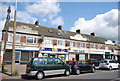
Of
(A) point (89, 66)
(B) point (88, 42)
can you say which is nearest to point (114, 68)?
(A) point (89, 66)

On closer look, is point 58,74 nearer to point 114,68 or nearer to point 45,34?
point 114,68

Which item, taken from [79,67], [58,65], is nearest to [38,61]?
[58,65]

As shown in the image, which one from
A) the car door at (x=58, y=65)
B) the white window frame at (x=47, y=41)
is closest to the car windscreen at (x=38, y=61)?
the car door at (x=58, y=65)

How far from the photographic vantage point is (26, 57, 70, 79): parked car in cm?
1234

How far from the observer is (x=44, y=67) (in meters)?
12.8

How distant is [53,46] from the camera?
30.5 meters

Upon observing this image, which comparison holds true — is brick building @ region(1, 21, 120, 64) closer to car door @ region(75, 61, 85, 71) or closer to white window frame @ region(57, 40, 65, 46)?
white window frame @ region(57, 40, 65, 46)

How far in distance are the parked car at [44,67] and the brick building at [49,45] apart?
14.0 metres

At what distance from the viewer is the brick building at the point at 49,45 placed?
2644 centimetres

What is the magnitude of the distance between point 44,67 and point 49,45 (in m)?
17.1

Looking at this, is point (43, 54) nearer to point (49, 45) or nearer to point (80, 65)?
point (49, 45)

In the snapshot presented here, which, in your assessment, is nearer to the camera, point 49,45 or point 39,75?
point 39,75

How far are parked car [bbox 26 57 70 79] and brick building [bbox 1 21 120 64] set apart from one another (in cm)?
1405

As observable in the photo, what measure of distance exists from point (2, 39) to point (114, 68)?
62.5ft
